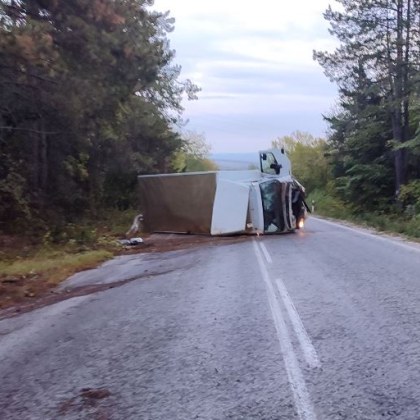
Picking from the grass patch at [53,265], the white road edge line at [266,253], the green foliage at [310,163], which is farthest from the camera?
the green foliage at [310,163]

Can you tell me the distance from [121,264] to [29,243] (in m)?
5.68

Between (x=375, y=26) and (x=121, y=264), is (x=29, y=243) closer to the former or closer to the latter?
(x=121, y=264)

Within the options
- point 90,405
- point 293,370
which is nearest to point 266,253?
point 293,370

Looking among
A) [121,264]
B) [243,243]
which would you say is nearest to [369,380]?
[121,264]

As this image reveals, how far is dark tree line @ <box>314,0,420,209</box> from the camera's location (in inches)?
1302

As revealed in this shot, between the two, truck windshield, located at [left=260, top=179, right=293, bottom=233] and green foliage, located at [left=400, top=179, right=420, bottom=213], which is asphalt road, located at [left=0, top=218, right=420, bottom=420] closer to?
truck windshield, located at [left=260, top=179, right=293, bottom=233]

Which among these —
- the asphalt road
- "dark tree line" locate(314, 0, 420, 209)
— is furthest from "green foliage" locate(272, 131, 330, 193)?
the asphalt road

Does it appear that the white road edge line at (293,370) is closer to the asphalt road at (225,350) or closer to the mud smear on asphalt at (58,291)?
the asphalt road at (225,350)

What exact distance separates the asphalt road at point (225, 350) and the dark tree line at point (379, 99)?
2322 centimetres

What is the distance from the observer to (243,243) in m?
19.4

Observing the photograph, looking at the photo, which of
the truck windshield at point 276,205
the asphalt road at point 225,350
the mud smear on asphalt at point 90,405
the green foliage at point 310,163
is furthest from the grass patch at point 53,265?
the green foliage at point 310,163

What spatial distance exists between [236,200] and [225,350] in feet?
48.6

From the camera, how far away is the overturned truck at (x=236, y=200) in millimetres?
21219

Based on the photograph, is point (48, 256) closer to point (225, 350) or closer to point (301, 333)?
point (301, 333)
